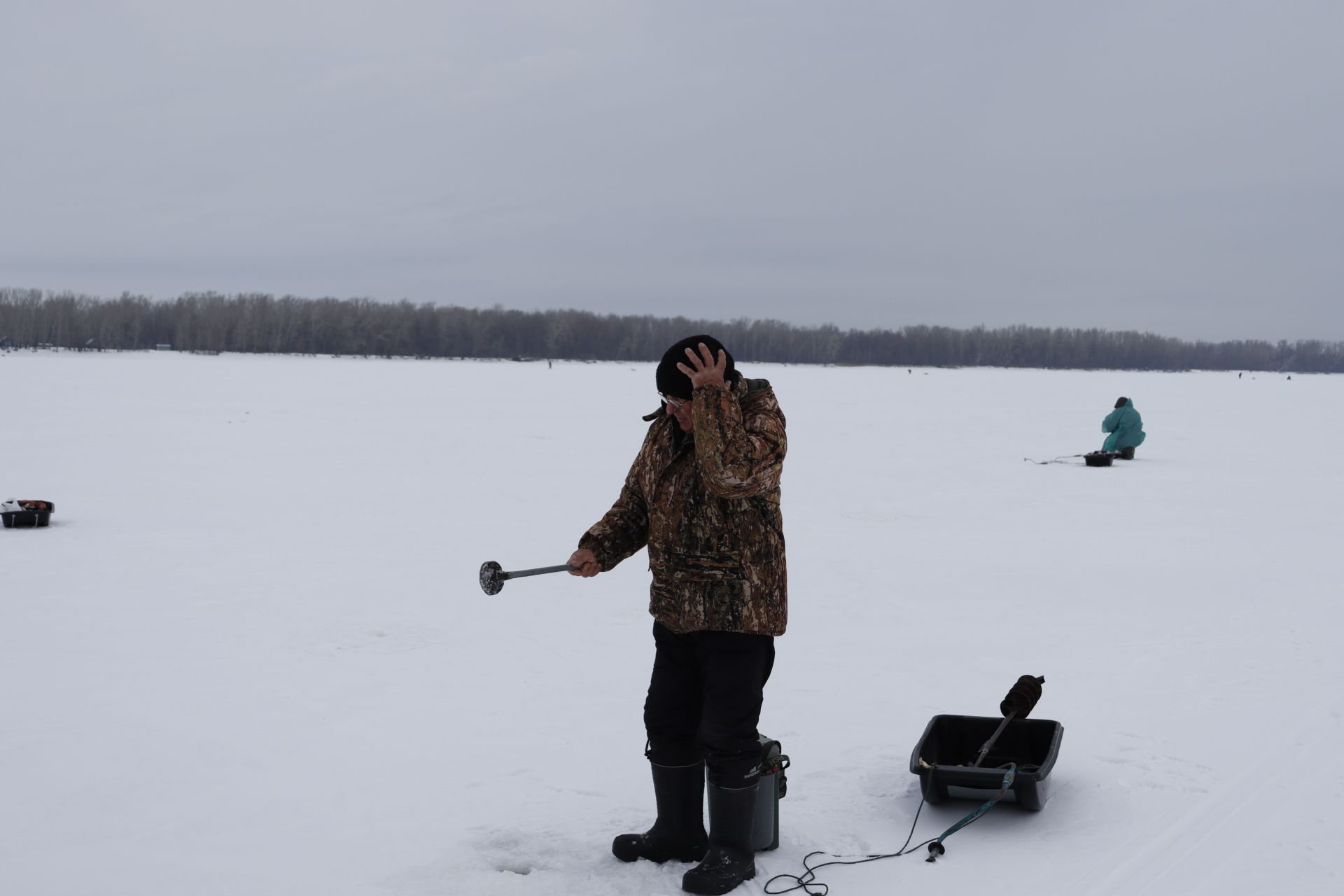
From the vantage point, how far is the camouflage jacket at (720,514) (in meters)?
2.87

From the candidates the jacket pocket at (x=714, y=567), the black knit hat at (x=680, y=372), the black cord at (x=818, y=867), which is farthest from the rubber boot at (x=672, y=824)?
the black knit hat at (x=680, y=372)

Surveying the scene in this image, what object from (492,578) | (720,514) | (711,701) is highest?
(720,514)

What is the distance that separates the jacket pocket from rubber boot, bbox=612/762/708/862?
629 mm

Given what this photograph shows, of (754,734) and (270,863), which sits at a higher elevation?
(754,734)

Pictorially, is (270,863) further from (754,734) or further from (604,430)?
(604,430)

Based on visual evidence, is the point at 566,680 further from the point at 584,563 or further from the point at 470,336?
the point at 470,336

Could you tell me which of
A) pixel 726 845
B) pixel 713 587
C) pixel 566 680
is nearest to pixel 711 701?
pixel 713 587

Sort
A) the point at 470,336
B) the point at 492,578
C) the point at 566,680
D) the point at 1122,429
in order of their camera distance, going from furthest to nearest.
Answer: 1. the point at 470,336
2. the point at 1122,429
3. the point at 566,680
4. the point at 492,578

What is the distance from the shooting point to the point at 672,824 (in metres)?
3.33

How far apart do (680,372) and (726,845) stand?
135 cm

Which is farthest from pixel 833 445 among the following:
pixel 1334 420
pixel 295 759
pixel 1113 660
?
pixel 1334 420

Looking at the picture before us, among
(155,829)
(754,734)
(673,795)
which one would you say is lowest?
(155,829)

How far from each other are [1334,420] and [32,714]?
28999 mm

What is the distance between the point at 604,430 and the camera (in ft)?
62.7
